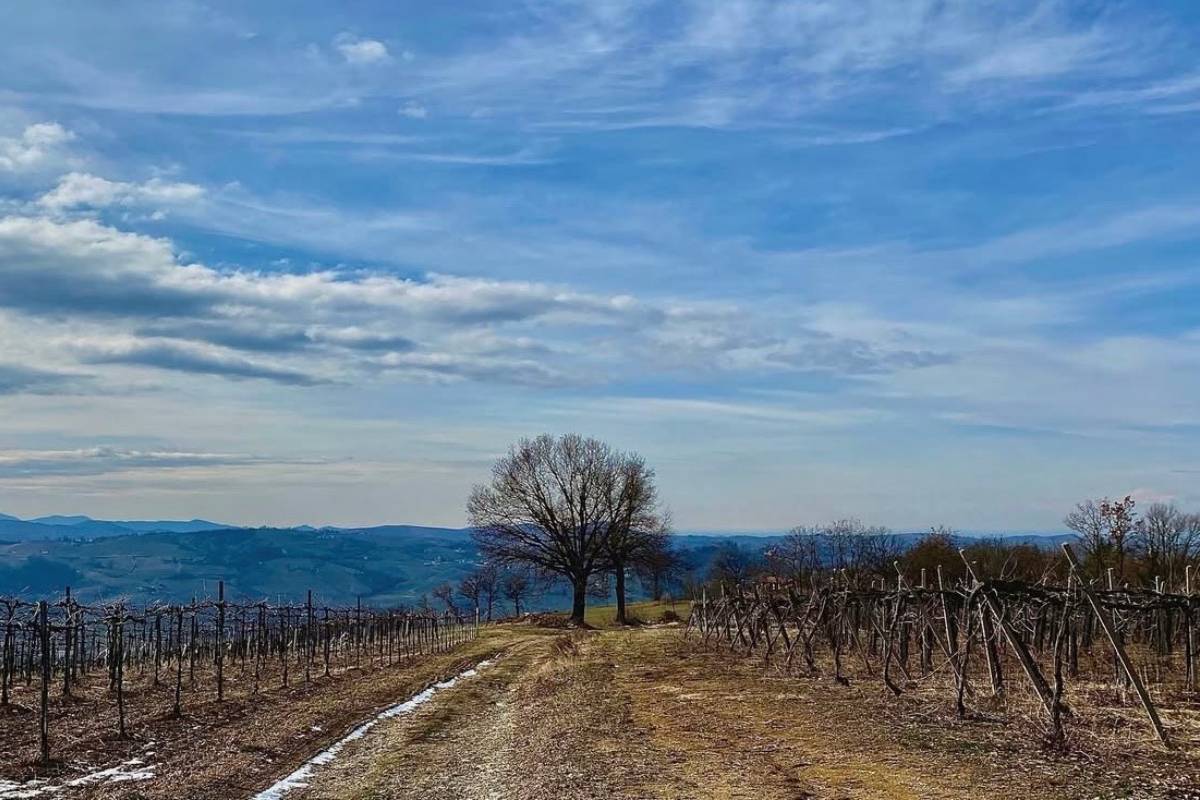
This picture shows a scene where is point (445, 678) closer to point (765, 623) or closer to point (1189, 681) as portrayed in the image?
point (765, 623)

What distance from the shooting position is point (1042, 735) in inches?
614

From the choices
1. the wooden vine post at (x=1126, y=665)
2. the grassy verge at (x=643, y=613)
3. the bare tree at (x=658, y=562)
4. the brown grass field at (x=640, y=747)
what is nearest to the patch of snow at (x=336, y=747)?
the brown grass field at (x=640, y=747)

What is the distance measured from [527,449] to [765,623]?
1582 inches

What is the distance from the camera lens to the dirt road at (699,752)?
13039 millimetres

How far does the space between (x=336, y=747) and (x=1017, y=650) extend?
11856 mm

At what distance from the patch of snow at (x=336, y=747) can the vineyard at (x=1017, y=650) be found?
404 inches

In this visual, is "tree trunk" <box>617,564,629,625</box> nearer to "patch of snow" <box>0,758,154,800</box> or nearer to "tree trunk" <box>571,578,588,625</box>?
"tree trunk" <box>571,578,588,625</box>

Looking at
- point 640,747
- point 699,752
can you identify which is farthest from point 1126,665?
point 640,747

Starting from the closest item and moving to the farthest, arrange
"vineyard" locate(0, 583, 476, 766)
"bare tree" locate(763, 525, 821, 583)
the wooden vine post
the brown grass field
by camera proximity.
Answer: the brown grass field < the wooden vine post < "vineyard" locate(0, 583, 476, 766) < "bare tree" locate(763, 525, 821, 583)

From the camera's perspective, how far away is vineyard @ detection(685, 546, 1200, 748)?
16.5m

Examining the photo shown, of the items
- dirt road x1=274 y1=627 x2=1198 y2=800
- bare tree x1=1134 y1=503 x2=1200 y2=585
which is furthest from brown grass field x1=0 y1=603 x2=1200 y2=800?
bare tree x1=1134 y1=503 x2=1200 y2=585

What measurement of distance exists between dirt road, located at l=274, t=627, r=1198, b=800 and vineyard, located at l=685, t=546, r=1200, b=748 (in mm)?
1202

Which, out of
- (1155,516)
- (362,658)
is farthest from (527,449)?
(1155,516)

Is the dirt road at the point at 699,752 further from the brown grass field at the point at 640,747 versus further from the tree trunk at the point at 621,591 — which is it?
the tree trunk at the point at 621,591
